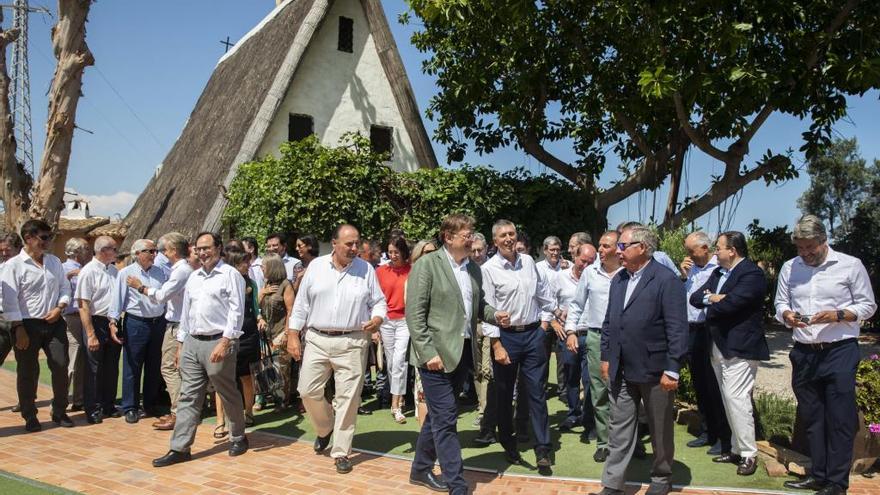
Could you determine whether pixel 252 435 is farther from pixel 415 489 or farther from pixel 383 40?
pixel 383 40

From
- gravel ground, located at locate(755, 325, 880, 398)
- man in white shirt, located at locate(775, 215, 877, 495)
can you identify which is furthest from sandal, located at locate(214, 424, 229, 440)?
gravel ground, located at locate(755, 325, 880, 398)

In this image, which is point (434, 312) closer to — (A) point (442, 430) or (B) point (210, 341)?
(A) point (442, 430)

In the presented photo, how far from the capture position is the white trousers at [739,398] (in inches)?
225

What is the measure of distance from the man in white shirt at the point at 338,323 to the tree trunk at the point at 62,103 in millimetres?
10009

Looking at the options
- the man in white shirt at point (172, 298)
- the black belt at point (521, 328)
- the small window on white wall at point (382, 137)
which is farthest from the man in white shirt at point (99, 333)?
the small window on white wall at point (382, 137)

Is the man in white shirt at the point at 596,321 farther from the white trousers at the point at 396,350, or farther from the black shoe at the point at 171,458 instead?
the black shoe at the point at 171,458

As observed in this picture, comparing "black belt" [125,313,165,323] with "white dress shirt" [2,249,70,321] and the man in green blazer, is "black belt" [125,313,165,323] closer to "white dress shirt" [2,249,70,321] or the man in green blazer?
"white dress shirt" [2,249,70,321]

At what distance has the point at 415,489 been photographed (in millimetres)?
5438

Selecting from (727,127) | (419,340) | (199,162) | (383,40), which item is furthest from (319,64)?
(419,340)

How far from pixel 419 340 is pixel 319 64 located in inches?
464

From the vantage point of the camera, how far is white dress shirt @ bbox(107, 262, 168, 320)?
7.73 m

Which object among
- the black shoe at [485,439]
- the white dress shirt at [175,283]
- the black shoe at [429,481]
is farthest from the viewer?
the white dress shirt at [175,283]

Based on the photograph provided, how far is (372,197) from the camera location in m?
13.2

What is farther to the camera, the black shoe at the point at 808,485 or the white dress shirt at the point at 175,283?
the white dress shirt at the point at 175,283
